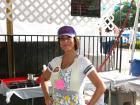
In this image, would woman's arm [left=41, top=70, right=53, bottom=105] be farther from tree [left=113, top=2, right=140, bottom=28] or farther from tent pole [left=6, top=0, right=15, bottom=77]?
tree [left=113, top=2, right=140, bottom=28]

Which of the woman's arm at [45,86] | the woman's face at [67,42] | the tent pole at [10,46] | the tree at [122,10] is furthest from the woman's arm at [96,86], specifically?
the tree at [122,10]

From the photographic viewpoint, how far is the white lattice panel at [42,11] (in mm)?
5809

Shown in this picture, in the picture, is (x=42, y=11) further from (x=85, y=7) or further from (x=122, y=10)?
(x=122, y=10)

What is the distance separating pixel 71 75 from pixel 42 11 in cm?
365

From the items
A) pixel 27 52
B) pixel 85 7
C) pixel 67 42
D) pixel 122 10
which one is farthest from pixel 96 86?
pixel 122 10

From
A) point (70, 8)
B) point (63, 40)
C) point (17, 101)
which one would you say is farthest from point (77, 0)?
point (63, 40)

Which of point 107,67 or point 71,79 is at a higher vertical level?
point 71,79

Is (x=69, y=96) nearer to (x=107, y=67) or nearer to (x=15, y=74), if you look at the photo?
(x=15, y=74)

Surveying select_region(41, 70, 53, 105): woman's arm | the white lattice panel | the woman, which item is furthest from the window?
the woman

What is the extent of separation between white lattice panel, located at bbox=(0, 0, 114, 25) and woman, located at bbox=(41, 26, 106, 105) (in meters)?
3.04

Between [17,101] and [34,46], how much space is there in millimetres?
1219

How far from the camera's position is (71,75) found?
8.89ft

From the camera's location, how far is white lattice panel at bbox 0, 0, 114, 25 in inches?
229

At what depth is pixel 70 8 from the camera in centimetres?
665
